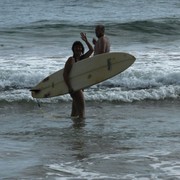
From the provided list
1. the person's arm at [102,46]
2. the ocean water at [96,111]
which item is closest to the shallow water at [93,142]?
the ocean water at [96,111]

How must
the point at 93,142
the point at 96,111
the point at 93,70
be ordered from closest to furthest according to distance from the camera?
the point at 93,142
the point at 93,70
the point at 96,111

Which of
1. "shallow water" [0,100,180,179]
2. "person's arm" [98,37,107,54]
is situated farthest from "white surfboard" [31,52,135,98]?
"shallow water" [0,100,180,179]

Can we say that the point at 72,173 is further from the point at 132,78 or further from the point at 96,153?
the point at 132,78

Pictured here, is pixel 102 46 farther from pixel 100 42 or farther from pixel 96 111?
pixel 96 111

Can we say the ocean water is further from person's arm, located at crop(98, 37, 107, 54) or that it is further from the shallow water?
person's arm, located at crop(98, 37, 107, 54)

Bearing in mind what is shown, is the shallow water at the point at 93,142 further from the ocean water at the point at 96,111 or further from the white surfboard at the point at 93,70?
the white surfboard at the point at 93,70

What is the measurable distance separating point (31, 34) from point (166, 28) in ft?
16.1

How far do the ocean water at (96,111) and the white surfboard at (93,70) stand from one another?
1.82ft

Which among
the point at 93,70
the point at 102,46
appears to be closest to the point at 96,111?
the point at 93,70

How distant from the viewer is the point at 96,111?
Result: 1199cm

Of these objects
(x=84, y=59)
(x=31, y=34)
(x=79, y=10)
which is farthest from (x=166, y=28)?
(x=84, y=59)

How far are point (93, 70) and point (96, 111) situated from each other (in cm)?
102

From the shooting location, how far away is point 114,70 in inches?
444

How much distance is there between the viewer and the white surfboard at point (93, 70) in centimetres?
1104
